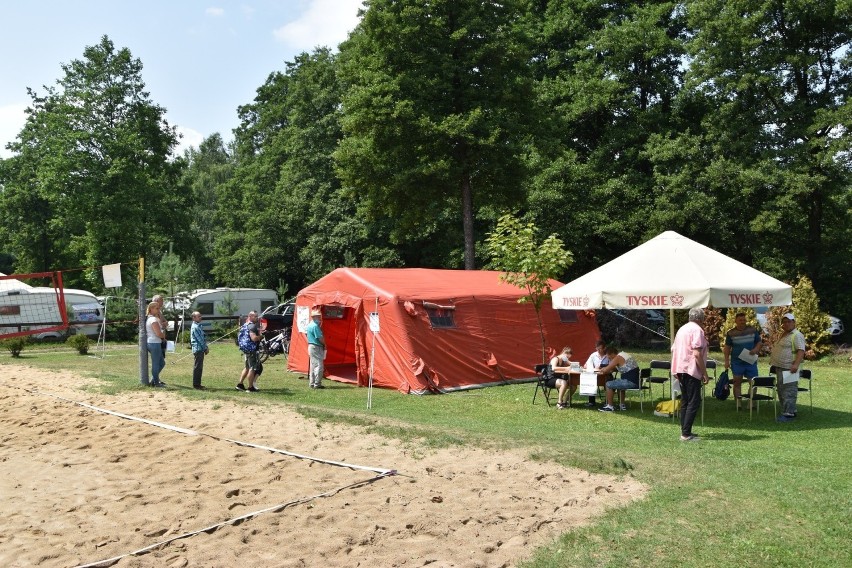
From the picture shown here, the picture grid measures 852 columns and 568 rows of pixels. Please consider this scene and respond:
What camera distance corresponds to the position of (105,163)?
122 ft

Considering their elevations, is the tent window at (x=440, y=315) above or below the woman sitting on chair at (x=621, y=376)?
above

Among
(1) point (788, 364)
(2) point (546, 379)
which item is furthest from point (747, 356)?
(2) point (546, 379)

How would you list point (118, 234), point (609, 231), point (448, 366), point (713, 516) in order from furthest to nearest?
point (118, 234) → point (609, 231) → point (448, 366) → point (713, 516)

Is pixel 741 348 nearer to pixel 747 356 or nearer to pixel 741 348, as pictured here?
pixel 741 348

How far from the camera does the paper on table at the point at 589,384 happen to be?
1203 cm

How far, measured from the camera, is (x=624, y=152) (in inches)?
1151

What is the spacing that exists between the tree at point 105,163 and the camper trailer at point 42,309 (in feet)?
20.8

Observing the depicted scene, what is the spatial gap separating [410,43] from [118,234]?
19.4 meters

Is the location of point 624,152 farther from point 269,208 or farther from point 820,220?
point 269,208

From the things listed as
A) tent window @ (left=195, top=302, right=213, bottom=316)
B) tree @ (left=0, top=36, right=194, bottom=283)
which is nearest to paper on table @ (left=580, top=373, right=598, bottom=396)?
tent window @ (left=195, top=302, right=213, bottom=316)

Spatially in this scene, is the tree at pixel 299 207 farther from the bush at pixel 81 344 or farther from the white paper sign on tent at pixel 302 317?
the white paper sign on tent at pixel 302 317

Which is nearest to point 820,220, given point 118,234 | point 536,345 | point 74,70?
point 536,345

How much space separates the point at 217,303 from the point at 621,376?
971 inches

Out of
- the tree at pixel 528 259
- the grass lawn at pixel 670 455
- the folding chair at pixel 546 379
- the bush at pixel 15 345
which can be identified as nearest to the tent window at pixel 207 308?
the bush at pixel 15 345
